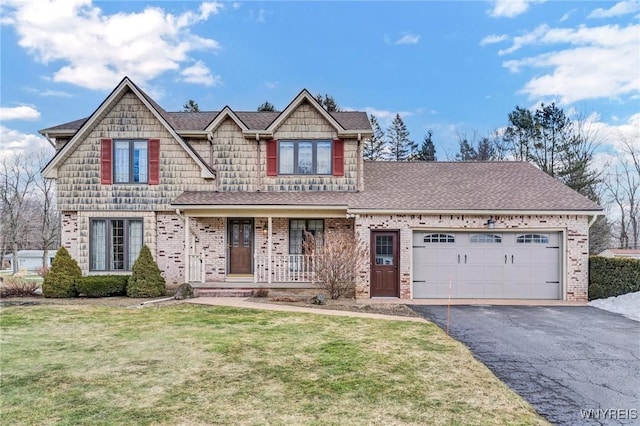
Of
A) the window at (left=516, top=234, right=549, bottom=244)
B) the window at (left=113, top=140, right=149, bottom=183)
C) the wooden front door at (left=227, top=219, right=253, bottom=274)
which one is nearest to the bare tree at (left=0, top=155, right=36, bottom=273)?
the window at (left=113, top=140, right=149, bottom=183)

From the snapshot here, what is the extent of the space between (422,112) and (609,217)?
18.0 metres

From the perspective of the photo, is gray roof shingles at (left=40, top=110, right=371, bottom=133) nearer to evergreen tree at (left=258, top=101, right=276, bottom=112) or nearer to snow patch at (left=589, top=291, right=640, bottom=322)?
snow patch at (left=589, top=291, right=640, bottom=322)

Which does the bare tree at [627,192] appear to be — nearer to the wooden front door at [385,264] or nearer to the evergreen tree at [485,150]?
the evergreen tree at [485,150]

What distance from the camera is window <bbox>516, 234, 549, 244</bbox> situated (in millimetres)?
12860

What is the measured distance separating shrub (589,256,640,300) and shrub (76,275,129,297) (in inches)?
622

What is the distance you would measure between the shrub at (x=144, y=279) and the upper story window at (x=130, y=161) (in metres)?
2.86

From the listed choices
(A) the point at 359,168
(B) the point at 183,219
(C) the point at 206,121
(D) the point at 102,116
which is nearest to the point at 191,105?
(C) the point at 206,121

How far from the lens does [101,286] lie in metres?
12.7

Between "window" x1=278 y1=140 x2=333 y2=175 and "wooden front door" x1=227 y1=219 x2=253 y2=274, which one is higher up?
"window" x1=278 y1=140 x2=333 y2=175

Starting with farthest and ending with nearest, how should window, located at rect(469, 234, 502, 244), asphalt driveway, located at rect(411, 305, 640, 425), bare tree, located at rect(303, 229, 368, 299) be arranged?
window, located at rect(469, 234, 502, 244) < bare tree, located at rect(303, 229, 368, 299) < asphalt driveway, located at rect(411, 305, 640, 425)

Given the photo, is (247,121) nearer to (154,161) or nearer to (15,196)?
(154,161)

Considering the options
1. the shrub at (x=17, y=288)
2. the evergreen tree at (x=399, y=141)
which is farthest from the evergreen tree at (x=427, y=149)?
the shrub at (x=17, y=288)

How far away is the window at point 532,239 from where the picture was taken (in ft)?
42.2

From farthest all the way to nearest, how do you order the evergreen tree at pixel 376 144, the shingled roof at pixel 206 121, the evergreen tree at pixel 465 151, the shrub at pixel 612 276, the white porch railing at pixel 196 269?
the evergreen tree at pixel 465 151
the evergreen tree at pixel 376 144
the shingled roof at pixel 206 121
the white porch railing at pixel 196 269
the shrub at pixel 612 276
